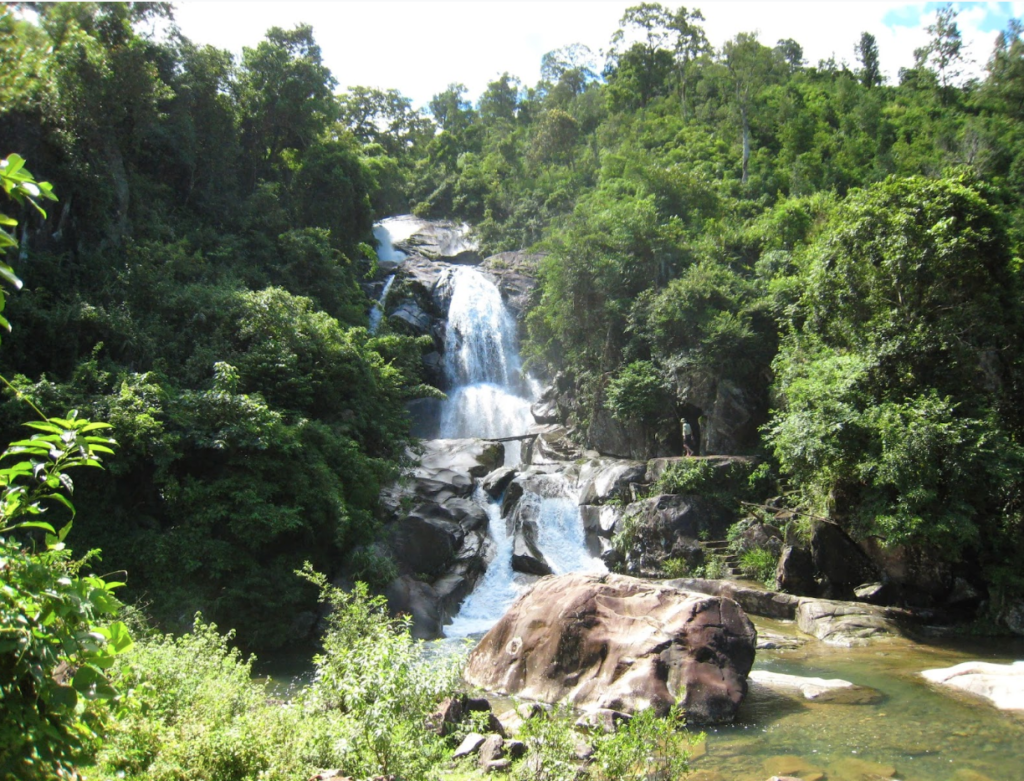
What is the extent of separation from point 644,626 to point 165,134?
74.7 feet

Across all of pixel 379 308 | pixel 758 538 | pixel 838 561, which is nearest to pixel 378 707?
pixel 838 561

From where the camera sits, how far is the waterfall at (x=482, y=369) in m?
30.5

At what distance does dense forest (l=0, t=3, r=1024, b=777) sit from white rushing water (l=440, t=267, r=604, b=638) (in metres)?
2.05

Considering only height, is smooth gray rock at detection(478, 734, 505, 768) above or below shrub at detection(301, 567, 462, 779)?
below

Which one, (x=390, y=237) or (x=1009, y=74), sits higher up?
(x=1009, y=74)

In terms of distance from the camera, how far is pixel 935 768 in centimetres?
762

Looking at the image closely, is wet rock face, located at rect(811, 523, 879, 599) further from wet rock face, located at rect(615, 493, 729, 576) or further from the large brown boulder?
the large brown boulder

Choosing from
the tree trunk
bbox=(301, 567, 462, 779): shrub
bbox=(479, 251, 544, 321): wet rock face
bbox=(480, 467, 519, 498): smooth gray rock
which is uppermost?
the tree trunk

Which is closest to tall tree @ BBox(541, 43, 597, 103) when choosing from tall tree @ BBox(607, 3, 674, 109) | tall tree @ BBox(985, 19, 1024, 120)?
tall tree @ BBox(607, 3, 674, 109)

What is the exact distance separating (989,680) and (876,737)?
2778 mm

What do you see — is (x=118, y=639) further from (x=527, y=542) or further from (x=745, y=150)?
(x=745, y=150)

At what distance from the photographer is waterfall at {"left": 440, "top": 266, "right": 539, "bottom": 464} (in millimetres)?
30453

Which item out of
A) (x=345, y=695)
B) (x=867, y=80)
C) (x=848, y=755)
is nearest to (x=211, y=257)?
(x=345, y=695)

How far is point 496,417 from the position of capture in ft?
101
